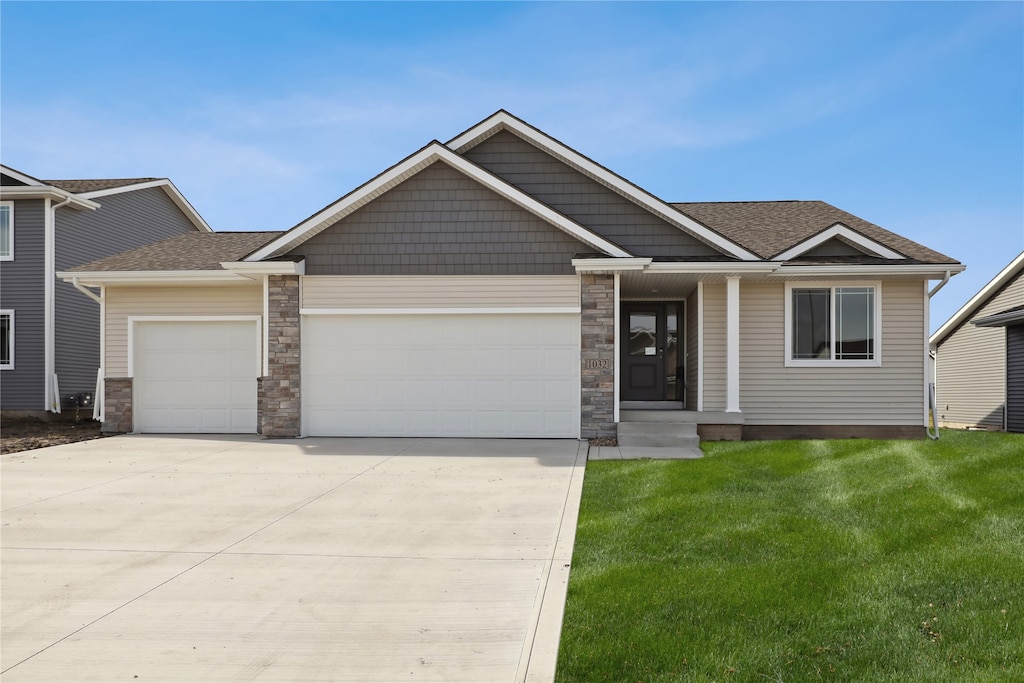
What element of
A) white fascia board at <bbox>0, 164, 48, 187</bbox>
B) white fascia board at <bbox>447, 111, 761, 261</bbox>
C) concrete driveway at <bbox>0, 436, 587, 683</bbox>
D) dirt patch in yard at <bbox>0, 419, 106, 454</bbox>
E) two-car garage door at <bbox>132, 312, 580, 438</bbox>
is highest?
white fascia board at <bbox>0, 164, 48, 187</bbox>

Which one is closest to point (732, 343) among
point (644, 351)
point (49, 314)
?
point (644, 351)

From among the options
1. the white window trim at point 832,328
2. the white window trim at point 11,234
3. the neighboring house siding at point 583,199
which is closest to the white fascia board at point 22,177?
the white window trim at point 11,234

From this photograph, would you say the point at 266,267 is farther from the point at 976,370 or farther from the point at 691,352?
the point at 976,370

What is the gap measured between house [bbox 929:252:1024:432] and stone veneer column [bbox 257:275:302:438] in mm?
18184

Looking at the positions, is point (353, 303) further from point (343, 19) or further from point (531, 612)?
point (531, 612)

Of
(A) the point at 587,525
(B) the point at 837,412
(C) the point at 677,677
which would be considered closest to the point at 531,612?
(C) the point at 677,677

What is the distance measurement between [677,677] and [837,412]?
12214 mm

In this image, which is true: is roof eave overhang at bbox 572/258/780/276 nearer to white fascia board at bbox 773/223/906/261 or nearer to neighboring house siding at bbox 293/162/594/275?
neighboring house siding at bbox 293/162/594/275

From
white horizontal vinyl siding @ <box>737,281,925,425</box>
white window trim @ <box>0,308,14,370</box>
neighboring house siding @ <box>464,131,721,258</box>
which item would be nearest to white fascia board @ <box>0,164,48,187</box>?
white window trim @ <box>0,308,14,370</box>

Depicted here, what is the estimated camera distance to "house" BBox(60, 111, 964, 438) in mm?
13969

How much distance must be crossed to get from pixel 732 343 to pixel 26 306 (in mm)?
17959

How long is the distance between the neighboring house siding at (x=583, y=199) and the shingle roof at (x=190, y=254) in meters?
5.09

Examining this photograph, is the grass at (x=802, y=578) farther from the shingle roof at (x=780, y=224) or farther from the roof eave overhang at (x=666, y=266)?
the shingle roof at (x=780, y=224)

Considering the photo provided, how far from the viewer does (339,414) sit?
14.4 m
